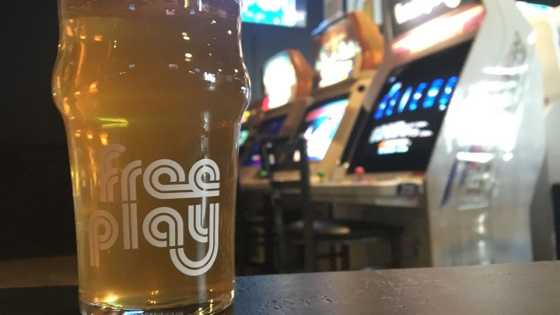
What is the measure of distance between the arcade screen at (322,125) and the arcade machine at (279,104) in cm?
20

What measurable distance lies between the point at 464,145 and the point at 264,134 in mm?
2355

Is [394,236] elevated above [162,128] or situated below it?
below

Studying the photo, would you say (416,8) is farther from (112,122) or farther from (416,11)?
(112,122)

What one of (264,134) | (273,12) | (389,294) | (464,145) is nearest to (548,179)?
(464,145)

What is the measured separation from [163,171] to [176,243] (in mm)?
49

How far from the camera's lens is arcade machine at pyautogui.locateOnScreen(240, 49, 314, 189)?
3.96m

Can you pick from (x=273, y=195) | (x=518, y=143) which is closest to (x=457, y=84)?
(x=518, y=143)

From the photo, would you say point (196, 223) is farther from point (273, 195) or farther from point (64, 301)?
point (273, 195)

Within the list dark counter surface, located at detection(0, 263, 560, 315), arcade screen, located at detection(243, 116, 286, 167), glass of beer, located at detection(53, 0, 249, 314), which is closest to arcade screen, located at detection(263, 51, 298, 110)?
arcade screen, located at detection(243, 116, 286, 167)

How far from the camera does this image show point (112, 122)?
384 mm

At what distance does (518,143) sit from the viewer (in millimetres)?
2336

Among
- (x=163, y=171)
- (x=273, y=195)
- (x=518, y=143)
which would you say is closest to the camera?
(x=163, y=171)

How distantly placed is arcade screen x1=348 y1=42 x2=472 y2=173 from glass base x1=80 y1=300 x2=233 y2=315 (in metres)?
1.85

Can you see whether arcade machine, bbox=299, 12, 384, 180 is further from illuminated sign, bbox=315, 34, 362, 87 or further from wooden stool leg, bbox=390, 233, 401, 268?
wooden stool leg, bbox=390, 233, 401, 268
